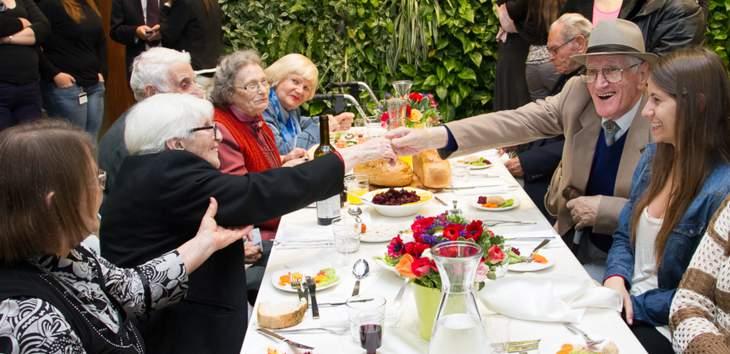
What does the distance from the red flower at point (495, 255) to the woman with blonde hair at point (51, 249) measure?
0.83 meters

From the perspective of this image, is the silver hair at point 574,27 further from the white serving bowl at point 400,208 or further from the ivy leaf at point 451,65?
the ivy leaf at point 451,65

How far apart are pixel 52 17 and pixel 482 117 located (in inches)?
146

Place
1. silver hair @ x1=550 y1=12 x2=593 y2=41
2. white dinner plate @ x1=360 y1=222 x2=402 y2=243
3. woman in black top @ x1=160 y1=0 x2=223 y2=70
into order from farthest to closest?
woman in black top @ x1=160 y1=0 x2=223 y2=70 < silver hair @ x1=550 y1=12 x2=593 y2=41 < white dinner plate @ x1=360 y1=222 x2=402 y2=243

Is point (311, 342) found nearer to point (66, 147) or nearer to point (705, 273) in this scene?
point (66, 147)

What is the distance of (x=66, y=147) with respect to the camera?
4.93 feet

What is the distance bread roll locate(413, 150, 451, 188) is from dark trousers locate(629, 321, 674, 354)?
3.38 feet

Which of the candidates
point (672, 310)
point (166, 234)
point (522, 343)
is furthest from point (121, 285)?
point (672, 310)

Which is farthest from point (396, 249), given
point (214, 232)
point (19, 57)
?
point (19, 57)

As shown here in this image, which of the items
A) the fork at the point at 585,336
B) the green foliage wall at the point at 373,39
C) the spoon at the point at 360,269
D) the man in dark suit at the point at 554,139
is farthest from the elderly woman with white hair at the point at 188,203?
the green foliage wall at the point at 373,39

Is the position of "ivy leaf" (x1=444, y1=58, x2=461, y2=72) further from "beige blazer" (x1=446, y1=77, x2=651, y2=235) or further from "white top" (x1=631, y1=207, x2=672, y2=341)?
"white top" (x1=631, y1=207, x2=672, y2=341)

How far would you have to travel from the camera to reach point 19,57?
473 cm

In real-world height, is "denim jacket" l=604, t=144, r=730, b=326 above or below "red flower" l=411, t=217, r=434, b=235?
below

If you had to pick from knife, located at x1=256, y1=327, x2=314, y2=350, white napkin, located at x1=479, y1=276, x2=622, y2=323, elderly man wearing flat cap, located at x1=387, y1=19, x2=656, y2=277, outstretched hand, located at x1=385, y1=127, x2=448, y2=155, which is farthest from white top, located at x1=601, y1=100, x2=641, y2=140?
knife, located at x1=256, y1=327, x2=314, y2=350

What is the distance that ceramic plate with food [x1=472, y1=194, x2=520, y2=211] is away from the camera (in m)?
2.56
